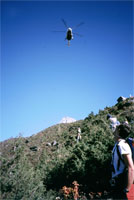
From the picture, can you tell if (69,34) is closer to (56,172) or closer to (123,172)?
(123,172)

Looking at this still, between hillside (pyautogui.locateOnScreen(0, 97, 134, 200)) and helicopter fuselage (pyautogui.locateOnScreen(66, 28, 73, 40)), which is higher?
helicopter fuselage (pyautogui.locateOnScreen(66, 28, 73, 40))

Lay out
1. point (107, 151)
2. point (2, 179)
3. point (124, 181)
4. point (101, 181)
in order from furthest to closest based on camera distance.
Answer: point (107, 151)
point (101, 181)
point (2, 179)
point (124, 181)

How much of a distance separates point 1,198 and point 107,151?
6080 millimetres

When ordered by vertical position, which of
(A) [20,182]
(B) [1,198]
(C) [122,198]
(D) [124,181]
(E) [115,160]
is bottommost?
(B) [1,198]

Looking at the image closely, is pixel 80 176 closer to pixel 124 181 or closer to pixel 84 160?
pixel 84 160

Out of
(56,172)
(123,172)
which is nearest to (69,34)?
(123,172)

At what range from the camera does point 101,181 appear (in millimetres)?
8633

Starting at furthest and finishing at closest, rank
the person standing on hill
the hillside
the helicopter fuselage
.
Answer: the hillside < the helicopter fuselage < the person standing on hill

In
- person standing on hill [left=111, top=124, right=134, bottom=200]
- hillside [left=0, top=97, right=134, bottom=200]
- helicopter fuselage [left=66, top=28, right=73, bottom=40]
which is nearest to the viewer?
person standing on hill [left=111, top=124, right=134, bottom=200]

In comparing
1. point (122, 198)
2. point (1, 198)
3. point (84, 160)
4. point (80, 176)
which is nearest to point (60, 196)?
point (80, 176)

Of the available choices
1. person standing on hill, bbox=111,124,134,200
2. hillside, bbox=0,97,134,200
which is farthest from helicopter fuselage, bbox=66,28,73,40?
hillside, bbox=0,97,134,200

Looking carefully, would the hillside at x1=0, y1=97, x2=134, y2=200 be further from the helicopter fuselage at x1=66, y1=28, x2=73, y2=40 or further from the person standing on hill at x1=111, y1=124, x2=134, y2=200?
the person standing on hill at x1=111, y1=124, x2=134, y2=200

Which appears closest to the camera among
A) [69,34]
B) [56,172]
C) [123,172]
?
[123,172]

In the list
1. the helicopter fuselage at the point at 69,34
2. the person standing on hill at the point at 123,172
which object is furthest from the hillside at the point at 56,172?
the person standing on hill at the point at 123,172
